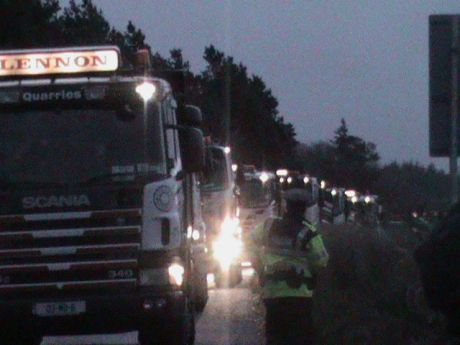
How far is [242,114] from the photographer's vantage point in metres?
72.4

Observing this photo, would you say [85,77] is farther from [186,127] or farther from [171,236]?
[171,236]

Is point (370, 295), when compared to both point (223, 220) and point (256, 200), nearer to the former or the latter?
point (223, 220)

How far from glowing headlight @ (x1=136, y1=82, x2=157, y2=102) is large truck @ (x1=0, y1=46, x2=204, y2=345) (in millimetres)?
12

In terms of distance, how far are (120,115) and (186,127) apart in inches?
Result: 34.1

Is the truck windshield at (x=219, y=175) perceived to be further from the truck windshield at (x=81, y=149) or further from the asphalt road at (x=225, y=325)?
the truck windshield at (x=81, y=149)

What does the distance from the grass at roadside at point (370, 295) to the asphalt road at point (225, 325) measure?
131cm

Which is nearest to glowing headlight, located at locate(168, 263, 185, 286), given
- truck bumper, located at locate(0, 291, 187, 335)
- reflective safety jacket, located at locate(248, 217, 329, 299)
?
truck bumper, located at locate(0, 291, 187, 335)

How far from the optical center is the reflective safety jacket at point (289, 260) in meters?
8.62

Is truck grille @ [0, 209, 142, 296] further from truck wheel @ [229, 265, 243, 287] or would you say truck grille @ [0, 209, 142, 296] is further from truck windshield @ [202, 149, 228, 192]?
truck wheel @ [229, 265, 243, 287]

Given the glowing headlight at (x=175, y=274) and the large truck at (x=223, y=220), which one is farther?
the large truck at (x=223, y=220)

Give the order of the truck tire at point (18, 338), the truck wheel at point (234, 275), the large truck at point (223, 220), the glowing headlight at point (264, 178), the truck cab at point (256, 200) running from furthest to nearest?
the glowing headlight at point (264, 178)
the truck cab at point (256, 200)
the truck wheel at point (234, 275)
the large truck at point (223, 220)
the truck tire at point (18, 338)

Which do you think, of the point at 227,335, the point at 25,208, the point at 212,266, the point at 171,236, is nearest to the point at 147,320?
the point at 171,236

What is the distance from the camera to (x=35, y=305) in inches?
457

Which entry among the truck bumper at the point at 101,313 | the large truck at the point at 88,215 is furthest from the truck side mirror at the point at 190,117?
the truck bumper at the point at 101,313
